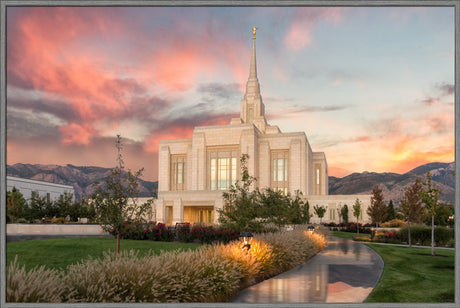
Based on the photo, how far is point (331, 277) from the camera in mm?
11445

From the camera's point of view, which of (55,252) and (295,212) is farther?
(295,212)

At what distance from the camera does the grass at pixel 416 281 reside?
9.12 m

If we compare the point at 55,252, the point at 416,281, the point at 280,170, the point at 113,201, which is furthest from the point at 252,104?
the point at 113,201

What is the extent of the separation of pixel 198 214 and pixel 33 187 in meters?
44.4

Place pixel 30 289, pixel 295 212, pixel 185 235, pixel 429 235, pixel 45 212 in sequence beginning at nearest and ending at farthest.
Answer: pixel 30 289, pixel 185 235, pixel 429 235, pixel 295 212, pixel 45 212

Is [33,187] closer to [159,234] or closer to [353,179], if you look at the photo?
[159,234]

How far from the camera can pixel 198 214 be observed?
54.3 m

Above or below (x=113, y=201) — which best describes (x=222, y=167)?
above

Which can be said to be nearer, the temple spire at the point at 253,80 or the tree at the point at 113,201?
the tree at the point at 113,201

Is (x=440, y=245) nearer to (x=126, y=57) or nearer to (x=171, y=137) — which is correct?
(x=126, y=57)

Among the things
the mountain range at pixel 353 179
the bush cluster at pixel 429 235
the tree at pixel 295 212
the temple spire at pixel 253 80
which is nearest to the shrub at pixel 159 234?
the tree at pixel 295 212

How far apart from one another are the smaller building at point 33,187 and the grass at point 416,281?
63665 mm

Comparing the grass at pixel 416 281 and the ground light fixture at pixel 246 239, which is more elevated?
the ground light fixture at pixel 246 239

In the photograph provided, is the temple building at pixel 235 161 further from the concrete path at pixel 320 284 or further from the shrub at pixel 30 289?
the shrub at pixel 30 289
